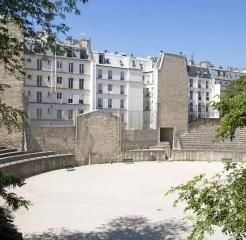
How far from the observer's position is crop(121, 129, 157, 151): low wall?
36.6 m

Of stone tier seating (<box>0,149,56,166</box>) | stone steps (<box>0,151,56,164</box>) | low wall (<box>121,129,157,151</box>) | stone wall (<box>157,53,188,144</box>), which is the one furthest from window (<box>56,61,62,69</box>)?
Answer: stone tier seating (<box>0,149,56,166</box>)

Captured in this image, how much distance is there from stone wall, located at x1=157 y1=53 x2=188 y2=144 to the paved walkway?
1386cm

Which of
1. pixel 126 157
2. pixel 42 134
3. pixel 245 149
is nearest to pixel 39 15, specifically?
pixel 42 134

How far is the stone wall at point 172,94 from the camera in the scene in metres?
42.9

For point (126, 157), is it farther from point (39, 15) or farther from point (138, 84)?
point (39, 15)

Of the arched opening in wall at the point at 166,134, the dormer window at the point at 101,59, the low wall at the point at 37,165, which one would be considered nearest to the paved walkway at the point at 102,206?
the low wall at the point at 37,165

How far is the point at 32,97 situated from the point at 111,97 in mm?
11900

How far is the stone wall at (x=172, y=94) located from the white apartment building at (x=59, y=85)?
1146cm

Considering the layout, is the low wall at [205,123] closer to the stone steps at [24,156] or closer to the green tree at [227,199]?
the stone steps at [24,156]

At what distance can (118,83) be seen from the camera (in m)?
56.0

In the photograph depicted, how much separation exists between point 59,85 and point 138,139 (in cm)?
1742

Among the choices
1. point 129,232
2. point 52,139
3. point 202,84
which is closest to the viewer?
point 129,232

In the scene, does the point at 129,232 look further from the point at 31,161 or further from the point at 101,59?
the point at 101,59

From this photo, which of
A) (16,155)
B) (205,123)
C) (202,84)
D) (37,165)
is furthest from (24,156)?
(202,84)
